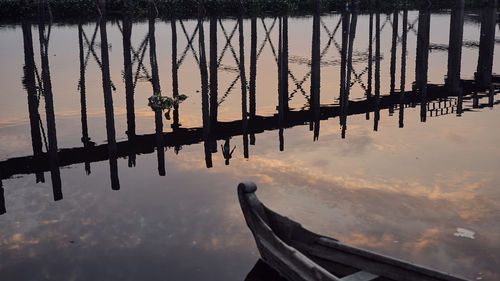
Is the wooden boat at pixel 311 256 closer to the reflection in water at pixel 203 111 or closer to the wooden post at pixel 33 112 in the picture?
the reflection in water at pixel 203 111

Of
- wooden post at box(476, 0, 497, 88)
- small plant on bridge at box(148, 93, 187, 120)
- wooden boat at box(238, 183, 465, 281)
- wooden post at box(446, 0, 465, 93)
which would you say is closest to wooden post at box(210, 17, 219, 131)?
small plant on bridge at box(148, 93, 187, 120)

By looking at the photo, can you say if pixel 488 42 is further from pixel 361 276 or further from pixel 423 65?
pixel 361 276

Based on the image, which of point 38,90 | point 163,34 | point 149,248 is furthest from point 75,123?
point 163,34

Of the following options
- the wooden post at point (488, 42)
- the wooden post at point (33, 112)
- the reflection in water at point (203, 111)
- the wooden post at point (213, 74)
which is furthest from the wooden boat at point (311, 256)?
the wooden post at point (488, 42)

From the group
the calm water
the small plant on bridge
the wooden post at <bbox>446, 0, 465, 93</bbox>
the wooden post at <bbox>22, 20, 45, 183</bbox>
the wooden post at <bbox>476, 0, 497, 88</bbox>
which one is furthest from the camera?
the wooden post at <bbox>476, 0, 497, 88</bbox>

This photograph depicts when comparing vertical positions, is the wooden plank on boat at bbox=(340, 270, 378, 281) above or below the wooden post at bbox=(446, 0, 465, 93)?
below

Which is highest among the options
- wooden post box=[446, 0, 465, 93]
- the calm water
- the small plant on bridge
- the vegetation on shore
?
the vegetation on shore

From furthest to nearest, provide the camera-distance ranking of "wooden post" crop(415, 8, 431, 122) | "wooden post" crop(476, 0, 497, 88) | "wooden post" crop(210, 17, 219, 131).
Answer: "wooden post" crop(476, 0, 497, 88), "wooden post" crop(415, 8, 431, 122), "wooden post" crop(210, 17, 219, 131)

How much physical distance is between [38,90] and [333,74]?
15.1 m

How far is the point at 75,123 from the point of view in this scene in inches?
760

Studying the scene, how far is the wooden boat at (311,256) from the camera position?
8.11 meters

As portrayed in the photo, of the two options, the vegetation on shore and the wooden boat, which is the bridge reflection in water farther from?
the vegetation on shore

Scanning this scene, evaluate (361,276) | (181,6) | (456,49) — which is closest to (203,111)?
(361,276)

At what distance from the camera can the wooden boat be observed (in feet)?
26.6
